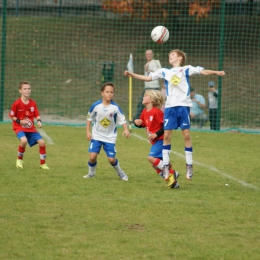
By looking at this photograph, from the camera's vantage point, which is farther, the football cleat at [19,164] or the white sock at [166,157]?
the football cleat at [19,164]

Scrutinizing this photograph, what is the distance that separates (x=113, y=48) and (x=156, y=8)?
2559 mm

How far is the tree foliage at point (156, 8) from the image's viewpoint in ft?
74.1

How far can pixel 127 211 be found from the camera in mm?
7281

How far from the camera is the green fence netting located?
20969 millimetres

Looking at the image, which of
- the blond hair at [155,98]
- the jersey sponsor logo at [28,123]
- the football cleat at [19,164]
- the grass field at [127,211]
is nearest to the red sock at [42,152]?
the grass field at [127,211]

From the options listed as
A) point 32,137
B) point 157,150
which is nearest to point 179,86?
point 157,150

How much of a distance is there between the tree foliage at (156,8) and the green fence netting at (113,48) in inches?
1.4

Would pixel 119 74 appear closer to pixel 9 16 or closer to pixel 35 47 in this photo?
pixel 35 47

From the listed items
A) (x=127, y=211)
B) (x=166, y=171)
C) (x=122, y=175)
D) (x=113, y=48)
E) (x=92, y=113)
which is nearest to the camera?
(x=127, y=211)

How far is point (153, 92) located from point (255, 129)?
32.5ft

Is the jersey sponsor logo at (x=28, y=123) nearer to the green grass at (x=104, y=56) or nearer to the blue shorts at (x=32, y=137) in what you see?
the blue shorts at (x=32, y=137)

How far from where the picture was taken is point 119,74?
23.2 m

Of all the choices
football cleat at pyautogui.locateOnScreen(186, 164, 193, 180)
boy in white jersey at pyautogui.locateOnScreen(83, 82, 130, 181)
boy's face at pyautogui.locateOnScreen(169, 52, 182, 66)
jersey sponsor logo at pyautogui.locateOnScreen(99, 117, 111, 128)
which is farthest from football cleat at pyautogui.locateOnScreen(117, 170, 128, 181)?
boy's face at pyautogui.locateOnScreen(169, 52, 182, 66)

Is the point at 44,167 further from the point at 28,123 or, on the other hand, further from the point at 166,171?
the point at 166,171
